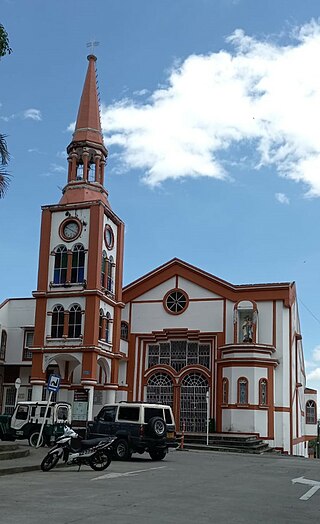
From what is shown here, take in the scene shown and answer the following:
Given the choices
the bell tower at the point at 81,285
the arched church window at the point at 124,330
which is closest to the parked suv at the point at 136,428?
the bell tower at the point at 81,285

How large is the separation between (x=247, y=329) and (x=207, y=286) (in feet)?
12.0

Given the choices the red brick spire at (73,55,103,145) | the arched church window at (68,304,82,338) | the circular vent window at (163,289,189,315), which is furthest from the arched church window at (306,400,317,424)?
the red brick spire at (73,55,103,145)

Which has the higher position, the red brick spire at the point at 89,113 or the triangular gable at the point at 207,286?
the red brick spire at the point at 89,113

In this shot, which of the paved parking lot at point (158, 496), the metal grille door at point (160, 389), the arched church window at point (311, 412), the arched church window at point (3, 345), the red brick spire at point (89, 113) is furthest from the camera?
the arched church window at point (311, 412)

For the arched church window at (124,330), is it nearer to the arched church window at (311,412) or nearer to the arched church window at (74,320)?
the arched church window at (74,320)

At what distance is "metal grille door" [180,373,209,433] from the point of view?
38934 millimetres

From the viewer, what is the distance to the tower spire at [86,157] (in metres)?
39.8

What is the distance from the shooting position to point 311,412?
48875 millimetres

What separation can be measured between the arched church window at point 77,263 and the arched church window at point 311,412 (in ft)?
67.4

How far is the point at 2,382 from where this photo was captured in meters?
43.5

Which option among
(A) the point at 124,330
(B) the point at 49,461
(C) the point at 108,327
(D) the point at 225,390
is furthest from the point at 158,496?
(A) the point at 124,330

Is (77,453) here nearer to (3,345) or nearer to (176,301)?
(176,301)

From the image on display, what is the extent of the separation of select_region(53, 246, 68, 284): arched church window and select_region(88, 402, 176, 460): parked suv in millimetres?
15532

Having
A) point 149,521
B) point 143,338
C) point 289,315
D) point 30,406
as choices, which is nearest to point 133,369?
point 143,338
